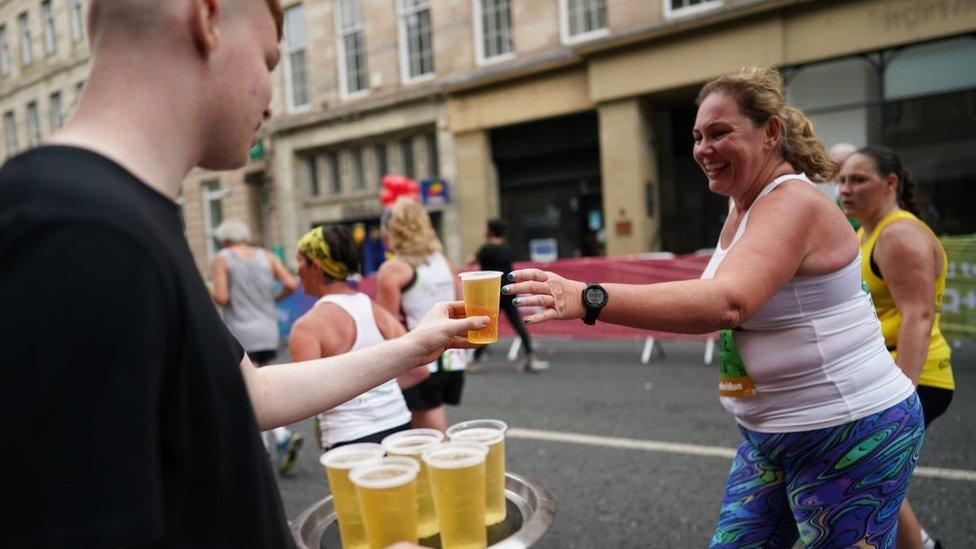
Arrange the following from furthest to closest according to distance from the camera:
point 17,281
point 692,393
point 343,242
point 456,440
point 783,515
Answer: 1. point 692,393
2. point 343,242
3. point 783,515
4. point 456,440
5. point 17,281

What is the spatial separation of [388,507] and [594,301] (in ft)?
2.30

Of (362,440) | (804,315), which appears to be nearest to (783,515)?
(804,315)

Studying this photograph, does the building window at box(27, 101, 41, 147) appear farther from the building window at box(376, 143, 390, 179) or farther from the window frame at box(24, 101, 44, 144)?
the building window at box(376, 143, 390, 179)

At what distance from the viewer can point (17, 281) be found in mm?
677

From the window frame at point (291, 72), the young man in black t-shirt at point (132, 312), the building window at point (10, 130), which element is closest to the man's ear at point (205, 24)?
the young man in black t-shirt at point (132, 312)

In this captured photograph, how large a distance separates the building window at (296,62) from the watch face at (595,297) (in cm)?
1911

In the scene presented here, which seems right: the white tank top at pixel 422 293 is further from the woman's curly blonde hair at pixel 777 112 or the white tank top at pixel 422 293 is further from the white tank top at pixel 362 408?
the woman's curly blonde hair at pixel 777 112

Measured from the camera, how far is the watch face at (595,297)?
5.48 ft

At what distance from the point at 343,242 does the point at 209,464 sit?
2.64m

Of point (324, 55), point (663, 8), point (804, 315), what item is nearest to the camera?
point (804, 315)

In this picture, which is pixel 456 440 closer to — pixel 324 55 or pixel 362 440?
pixel 362 440

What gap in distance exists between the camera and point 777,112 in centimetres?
206

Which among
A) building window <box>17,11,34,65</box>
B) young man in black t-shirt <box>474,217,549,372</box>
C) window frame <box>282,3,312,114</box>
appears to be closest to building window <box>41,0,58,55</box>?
building window <box>17,11,34,65</box>

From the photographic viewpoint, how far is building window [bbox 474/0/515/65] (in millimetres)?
14836
